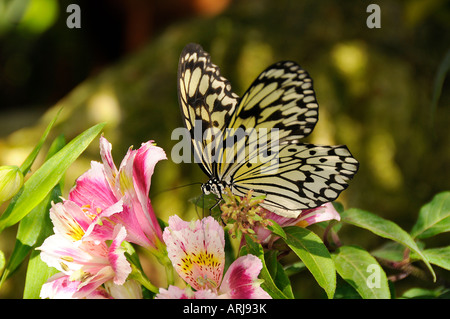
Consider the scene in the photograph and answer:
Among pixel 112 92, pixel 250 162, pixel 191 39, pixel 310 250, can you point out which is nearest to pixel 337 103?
pixel 191 39

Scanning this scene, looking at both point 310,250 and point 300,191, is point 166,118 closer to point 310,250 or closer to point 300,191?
point 300,191

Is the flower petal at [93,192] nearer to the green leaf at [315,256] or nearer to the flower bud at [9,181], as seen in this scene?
the flower bud at [9,181]

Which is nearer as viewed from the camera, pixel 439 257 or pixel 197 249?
pixel 197 249

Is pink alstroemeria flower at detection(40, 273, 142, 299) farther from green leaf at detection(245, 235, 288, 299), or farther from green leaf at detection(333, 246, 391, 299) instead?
green leaf at detection(333, 246, 391, 299)

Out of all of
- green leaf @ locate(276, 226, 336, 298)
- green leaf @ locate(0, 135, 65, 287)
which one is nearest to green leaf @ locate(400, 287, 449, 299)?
green leaf @ locate(276, 226, 336, 298)

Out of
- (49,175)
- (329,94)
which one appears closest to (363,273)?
(49,175)

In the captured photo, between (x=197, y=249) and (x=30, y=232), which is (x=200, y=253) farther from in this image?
(x=30, y=232)
